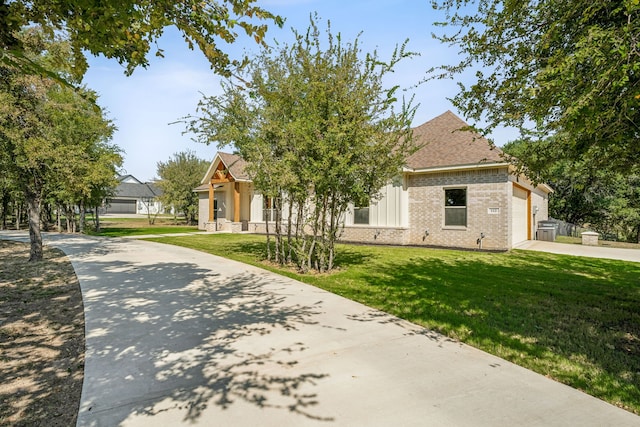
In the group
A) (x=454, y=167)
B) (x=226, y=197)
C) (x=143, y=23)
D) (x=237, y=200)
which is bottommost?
(x=237, y=200)

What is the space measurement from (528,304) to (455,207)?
866 cm

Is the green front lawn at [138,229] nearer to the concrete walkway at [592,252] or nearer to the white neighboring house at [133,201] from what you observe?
the concrete walkway at [592,252]

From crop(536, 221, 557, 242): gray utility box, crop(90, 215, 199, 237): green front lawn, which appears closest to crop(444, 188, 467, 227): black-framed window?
crop(536, 221, 557, 242): gray utility box

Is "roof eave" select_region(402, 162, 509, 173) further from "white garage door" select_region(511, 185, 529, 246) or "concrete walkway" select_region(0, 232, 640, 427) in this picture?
"concrete walkway" select_region(0, 232, 640, 427)

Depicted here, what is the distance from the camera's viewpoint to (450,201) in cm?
1455

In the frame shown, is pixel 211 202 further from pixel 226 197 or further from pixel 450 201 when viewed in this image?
pixel 450 201

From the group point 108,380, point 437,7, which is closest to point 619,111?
point 437,7

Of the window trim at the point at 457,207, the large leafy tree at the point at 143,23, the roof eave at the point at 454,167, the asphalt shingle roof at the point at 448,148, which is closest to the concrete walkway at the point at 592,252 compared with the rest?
the window trim at the point at 457,207

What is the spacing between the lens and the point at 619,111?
11.8 feet

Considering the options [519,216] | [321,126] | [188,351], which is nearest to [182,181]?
[321,126]

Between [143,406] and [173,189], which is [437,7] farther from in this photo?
[173,189]

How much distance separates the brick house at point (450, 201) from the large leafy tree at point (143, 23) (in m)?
9.29

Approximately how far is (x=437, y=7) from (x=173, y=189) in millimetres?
28742

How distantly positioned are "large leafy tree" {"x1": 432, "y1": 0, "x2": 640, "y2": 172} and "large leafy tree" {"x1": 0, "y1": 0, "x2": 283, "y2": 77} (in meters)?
3.01
